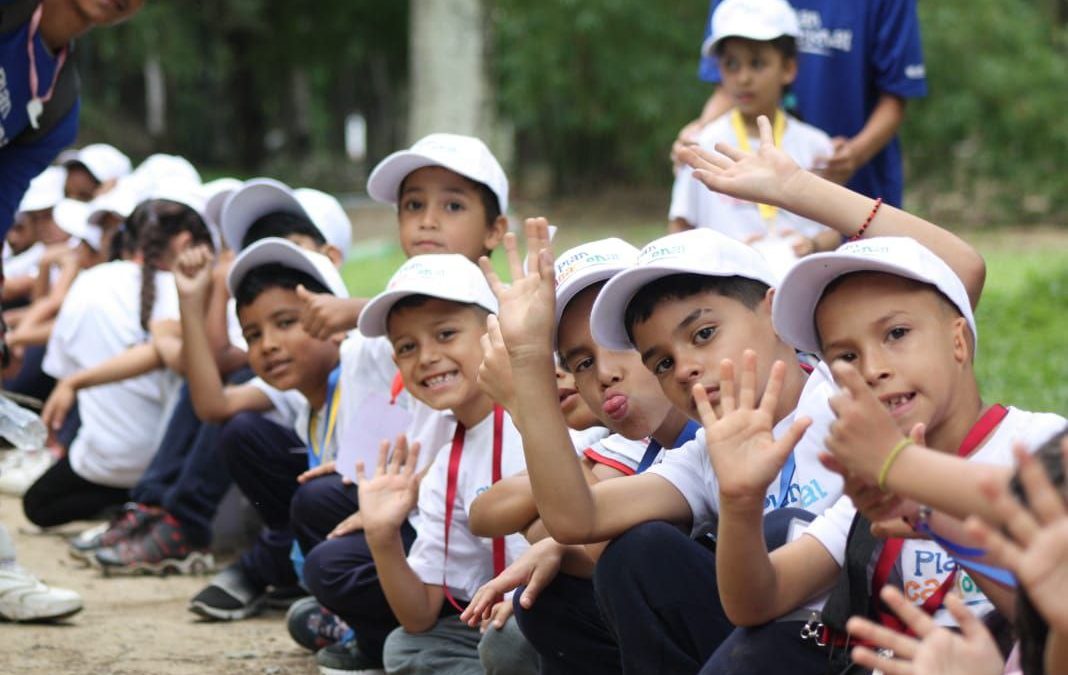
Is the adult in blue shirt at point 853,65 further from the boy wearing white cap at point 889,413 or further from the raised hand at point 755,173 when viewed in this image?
the boy wearing white cap at point 889,413

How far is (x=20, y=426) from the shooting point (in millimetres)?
4441

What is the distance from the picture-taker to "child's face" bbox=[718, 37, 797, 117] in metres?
4.98

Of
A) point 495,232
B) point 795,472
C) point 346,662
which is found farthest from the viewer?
point 495,232

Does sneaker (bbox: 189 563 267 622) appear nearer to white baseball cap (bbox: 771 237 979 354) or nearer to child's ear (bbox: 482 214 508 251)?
child's ear (bbox: 482 214 508 251)

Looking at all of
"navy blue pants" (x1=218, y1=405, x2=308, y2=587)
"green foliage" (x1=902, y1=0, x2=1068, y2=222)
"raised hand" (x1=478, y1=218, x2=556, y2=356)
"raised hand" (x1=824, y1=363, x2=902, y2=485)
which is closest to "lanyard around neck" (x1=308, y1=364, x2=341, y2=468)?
"navy blue pants" (x1=218, y1=405, x2=308, y2=587)

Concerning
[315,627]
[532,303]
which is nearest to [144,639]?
[315,627]

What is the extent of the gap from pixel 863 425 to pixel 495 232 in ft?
8.38

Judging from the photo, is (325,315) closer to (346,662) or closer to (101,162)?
(346,662)

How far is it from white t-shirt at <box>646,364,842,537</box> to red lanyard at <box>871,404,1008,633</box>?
0.99 ft

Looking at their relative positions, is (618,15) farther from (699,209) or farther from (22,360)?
(699,209)

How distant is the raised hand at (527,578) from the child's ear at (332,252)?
6.91 ft

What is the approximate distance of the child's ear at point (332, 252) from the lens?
201 inches

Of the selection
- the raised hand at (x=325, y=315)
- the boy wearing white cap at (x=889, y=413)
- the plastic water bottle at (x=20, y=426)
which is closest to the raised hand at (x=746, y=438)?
the boy wearing white cap at (x=889, y=413)

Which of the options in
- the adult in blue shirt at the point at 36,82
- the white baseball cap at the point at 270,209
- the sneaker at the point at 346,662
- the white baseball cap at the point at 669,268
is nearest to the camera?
the white baseball cap at the point at 669,268
